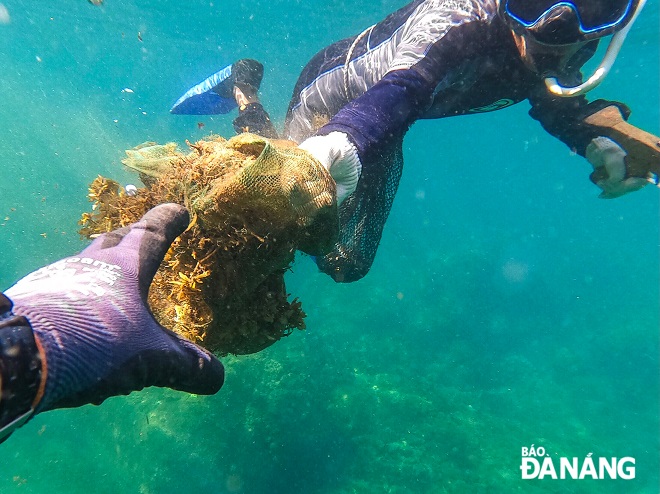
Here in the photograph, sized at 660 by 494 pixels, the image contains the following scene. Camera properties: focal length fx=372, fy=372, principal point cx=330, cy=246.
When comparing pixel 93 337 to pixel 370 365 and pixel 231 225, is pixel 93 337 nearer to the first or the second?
pixel 231 225

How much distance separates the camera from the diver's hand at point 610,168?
137 inches

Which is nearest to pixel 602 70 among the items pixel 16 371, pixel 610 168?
pixel 610 168

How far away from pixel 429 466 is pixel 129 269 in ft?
26.6

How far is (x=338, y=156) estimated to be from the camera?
7.40ft

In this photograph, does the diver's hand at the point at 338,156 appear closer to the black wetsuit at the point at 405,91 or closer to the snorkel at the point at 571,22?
the black wetsuit at the point at 405,91

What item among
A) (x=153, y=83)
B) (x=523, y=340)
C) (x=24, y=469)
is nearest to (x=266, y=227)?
(x=24, y=469)

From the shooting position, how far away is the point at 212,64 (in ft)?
169

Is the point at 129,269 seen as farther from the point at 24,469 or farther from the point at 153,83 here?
the point at 153,83

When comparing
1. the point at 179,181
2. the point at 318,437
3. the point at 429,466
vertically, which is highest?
the point at 179,181

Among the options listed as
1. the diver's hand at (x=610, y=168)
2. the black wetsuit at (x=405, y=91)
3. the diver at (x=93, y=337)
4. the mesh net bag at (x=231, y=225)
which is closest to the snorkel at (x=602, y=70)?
the black wetsuit at (x=405, y=91)

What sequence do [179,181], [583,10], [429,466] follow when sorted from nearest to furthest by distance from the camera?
[179,181] < [583,10] < [429,466]

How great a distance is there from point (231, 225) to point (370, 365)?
9.73 meters

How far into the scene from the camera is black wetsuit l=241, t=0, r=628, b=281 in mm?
2598

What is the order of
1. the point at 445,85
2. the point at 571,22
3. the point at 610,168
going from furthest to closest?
the point at 610,168
the point at 445,85
the point at 571,22
